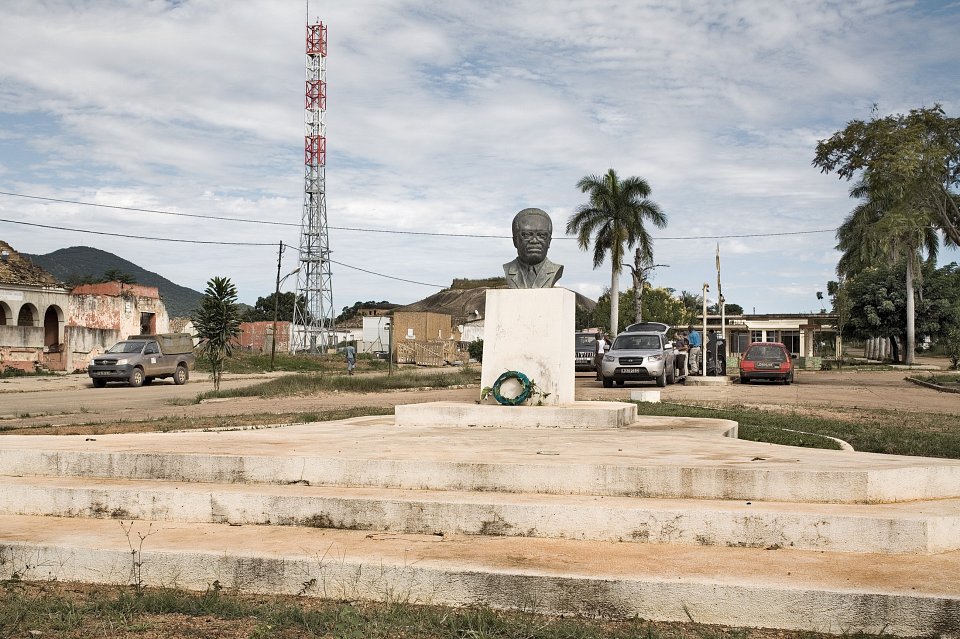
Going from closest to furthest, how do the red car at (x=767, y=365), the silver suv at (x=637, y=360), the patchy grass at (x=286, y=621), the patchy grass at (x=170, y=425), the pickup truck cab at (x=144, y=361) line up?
the patchy grass at (x=286, y=621) < the patchy grass at (x=170, y=425) < the silver suv at (x=637, y=360) < the red car at (x=767, y=365) < the pickup truck cab at (x=144, y=361)

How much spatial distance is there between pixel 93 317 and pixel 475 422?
38.4 metres

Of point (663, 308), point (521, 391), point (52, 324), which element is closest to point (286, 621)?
point (521, 391)

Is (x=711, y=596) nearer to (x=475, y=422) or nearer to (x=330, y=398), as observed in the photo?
(x=475, y=422)

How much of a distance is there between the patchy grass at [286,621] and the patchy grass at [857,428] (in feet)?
20.2

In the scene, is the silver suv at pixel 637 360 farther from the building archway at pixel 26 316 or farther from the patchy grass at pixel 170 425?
the building archway at pixel 26 316

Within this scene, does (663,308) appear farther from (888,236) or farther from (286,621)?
(286,621)

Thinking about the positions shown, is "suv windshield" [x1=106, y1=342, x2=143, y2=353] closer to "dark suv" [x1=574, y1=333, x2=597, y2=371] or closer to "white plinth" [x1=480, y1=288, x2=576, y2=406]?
"dark suv" [x1=574, y1=333, x2=597, y2=371]

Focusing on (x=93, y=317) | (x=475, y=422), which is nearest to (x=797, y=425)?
(x=475, y=422)

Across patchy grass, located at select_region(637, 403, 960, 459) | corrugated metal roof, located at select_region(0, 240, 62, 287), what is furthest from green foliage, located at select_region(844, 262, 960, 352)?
corrugated metal roof, located at select_region(0, 240, 62, 287)

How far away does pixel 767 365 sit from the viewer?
2667 cm

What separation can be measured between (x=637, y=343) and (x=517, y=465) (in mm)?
19231

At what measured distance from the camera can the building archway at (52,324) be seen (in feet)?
133

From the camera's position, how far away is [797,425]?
1194 centimetres

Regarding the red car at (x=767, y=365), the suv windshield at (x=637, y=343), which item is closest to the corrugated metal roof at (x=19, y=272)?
the suv windshield at (x=637, y=343)
